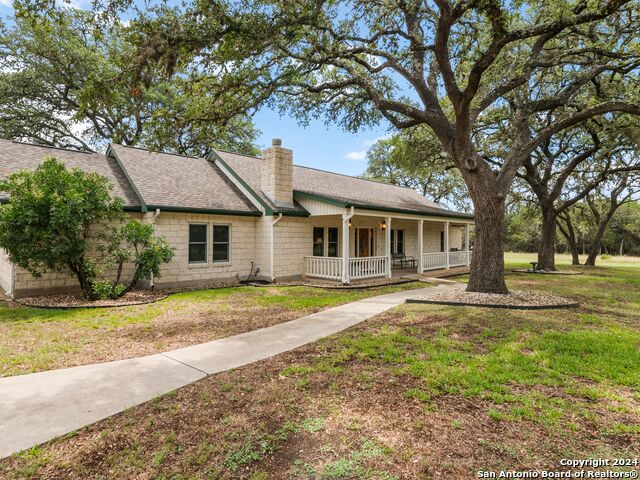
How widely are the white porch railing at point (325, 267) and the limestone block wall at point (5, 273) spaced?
940 centimetres

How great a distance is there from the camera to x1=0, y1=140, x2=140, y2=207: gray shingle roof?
1095 centimetres

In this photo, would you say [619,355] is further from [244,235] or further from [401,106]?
[244,235]

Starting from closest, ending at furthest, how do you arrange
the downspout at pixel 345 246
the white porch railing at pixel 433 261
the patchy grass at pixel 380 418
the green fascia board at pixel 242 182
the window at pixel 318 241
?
the patchy grass at pixel 380 418
the downspout at pixel 345 246
the green fascia board at pixel 242 182
the window at pixel 318 241
the white porch railing at pixel 433 261

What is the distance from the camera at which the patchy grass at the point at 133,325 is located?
202 inches

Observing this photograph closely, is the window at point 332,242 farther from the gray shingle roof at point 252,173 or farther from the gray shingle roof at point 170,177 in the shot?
the gray shingle roof at point 252,173

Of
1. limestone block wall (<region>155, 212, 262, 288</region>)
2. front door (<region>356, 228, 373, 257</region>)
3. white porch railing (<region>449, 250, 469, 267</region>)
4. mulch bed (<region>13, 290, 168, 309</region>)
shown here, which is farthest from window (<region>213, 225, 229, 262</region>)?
white porch railing (<region>449, 250, 469, 267</region>)

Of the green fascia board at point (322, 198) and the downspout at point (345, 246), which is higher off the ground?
the green fascia board at point (322, 198)

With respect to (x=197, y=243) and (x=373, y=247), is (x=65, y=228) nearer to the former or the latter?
(x=197, y=243)

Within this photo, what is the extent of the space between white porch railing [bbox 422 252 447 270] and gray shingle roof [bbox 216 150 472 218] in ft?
7.08

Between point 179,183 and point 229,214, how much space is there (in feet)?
7.87

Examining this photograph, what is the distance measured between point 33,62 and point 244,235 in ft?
62.8

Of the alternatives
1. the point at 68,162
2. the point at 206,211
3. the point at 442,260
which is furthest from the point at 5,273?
the point at 442,260

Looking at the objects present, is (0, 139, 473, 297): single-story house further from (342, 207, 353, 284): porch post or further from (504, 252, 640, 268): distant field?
(504, 252, 640, 268): distant field

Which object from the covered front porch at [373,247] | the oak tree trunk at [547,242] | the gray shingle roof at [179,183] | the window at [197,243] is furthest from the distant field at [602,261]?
the window at [197,243]
